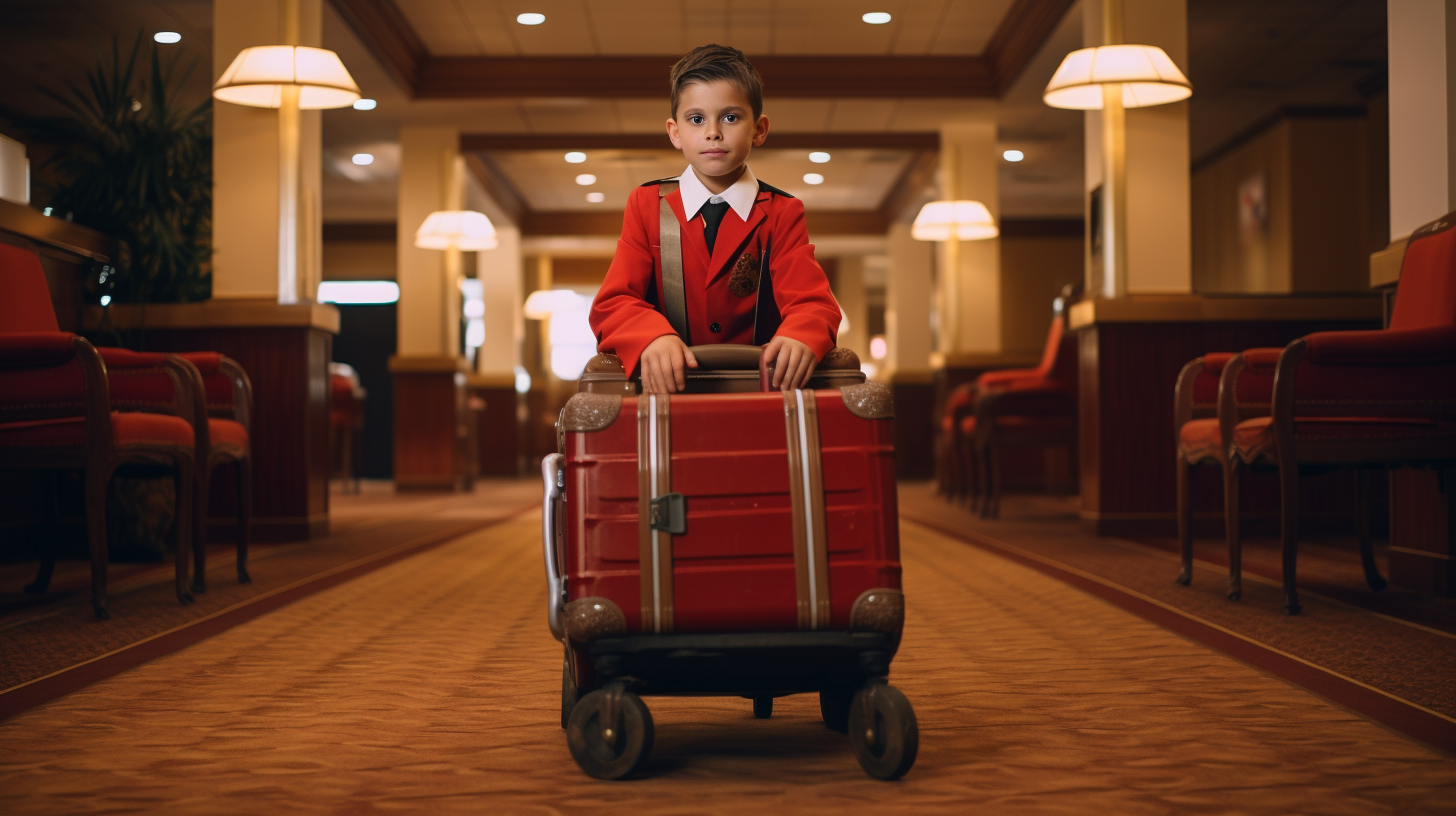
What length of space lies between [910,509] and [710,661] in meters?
6.11

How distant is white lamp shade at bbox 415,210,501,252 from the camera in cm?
856

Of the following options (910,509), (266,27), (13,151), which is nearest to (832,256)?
(910,509)

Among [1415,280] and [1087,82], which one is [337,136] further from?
[1415,280]

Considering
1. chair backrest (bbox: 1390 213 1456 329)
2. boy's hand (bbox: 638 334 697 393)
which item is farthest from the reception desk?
boy's hand (bbox: 638 334 697 393)

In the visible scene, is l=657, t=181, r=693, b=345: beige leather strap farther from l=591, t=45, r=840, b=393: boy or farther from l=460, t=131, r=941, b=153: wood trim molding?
l=460, t=131, r=941, b=153: wood trim molding

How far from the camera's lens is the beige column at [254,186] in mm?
5504

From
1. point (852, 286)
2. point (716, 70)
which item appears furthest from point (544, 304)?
point (716, 70)

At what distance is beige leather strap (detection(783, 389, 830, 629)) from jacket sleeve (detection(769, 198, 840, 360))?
0.16 m

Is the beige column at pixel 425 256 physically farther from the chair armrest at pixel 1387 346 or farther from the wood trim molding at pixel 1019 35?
the chair armrest at pixel 1387 346

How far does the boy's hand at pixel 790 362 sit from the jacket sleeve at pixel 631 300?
146 millimetres

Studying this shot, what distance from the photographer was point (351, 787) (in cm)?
148

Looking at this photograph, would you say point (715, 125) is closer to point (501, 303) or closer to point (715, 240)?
point (715, 240)

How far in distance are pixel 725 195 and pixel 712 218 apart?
0.04 m

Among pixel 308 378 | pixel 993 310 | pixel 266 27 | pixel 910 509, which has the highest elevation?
pixel 266 27
